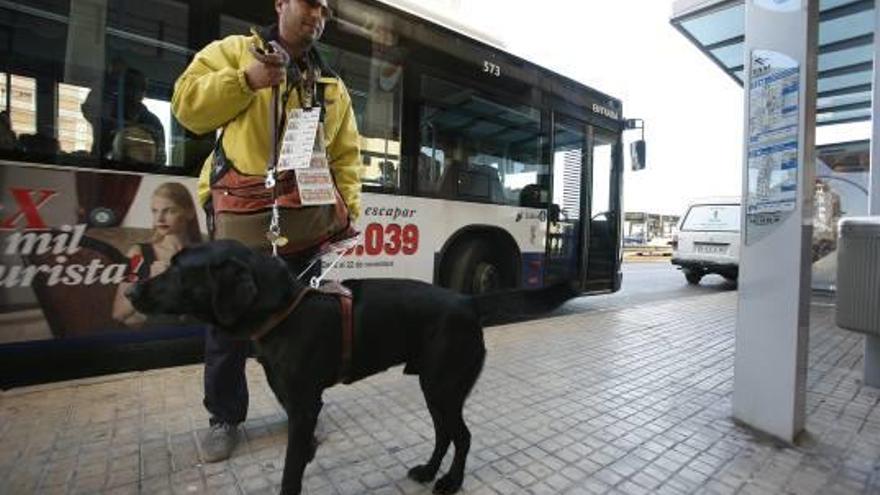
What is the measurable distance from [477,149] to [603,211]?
279 centimetres

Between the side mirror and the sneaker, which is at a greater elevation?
the side mirror

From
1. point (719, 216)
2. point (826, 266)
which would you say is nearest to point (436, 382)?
point (826, 266)

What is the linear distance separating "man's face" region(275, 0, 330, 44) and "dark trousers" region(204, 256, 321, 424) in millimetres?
1004

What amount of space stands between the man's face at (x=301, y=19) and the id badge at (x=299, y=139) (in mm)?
324

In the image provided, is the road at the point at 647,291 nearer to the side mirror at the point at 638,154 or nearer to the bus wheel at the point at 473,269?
the bus wheel at the point at 473,269

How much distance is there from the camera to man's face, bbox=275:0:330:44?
2219mm

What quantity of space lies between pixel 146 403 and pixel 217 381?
1.10 metres

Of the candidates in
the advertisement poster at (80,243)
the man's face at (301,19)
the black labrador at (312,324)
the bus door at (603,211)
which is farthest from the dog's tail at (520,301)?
the bus door at (603,211)

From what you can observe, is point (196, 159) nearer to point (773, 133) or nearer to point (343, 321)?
point (343, 321)

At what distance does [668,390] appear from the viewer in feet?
13.3

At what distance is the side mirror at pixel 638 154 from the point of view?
24.8ft

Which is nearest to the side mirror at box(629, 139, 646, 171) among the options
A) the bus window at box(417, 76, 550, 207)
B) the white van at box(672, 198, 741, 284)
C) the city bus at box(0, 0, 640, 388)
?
the city bus at box(0, 0, 640, 388)

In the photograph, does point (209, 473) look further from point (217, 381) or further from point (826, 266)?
point (826, 266)

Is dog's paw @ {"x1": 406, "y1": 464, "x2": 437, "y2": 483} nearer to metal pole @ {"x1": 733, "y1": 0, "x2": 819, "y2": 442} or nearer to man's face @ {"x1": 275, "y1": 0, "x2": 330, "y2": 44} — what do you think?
man's face @ {"x1": 275, "y1": 0, "x2": 330, "y2": 44}
